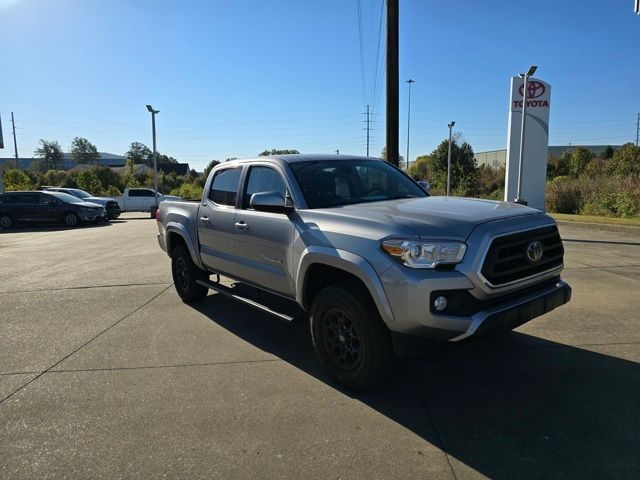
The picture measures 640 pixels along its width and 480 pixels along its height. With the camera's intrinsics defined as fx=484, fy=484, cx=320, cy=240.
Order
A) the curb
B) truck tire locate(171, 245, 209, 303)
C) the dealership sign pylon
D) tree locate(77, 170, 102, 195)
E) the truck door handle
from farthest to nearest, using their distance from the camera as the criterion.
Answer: tree locate(77, 170, 102, 195), the dealership sign pylon, the curb, truck tire locate(171, 245, 209, 303), the truck door handle

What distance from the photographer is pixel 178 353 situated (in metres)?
4.92

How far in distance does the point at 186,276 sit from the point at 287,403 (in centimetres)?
344

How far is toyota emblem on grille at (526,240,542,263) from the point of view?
370cm

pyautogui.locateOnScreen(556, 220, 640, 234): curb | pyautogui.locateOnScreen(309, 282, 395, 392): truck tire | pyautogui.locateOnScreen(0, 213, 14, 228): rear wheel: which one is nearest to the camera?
pyautogui.locateOnScreen(309, 282, 395, 392): truck tire

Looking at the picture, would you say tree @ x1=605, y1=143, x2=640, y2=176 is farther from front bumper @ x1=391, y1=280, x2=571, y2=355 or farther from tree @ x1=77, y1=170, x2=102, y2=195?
tree @ x1=77, y1=170, x2=102, y2=195

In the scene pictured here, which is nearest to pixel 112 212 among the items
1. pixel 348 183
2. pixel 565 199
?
pixel 565 199

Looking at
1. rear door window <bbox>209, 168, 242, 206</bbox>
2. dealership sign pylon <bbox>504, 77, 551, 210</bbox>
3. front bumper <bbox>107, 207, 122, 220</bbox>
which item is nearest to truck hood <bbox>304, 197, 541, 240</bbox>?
rear door window <bbox>209, 168, 242, 206</bbox>

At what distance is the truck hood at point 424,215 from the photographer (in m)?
3.41

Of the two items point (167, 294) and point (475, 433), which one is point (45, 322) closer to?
point (167, 294)

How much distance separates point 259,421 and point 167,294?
4.43 meters

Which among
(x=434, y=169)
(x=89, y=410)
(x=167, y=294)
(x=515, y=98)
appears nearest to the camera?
(x=89, y=410)

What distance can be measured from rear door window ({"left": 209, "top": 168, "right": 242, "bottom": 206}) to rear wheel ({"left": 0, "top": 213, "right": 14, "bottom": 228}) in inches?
815

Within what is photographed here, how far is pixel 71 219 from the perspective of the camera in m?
22.2

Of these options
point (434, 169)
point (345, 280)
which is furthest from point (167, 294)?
point (434, 169)
